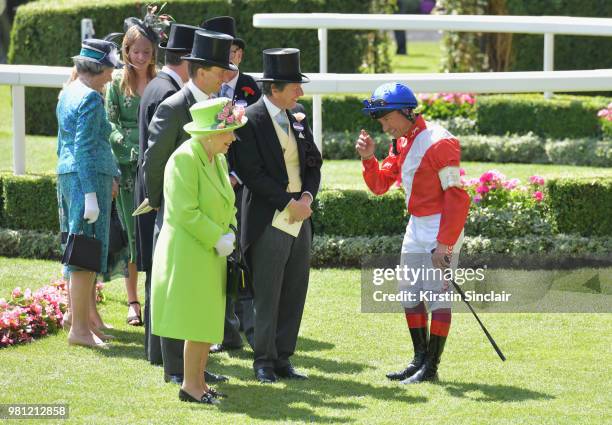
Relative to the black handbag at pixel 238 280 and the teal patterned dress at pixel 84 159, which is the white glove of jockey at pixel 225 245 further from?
the teal patterned dress at pixel 84 159

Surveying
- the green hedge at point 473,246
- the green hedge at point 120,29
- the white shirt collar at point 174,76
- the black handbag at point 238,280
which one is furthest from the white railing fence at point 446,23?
the black handbag at point 238,280

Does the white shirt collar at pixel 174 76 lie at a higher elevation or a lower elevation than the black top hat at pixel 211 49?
lower

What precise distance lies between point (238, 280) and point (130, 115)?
6.44ft

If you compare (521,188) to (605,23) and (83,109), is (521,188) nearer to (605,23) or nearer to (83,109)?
(605,23)

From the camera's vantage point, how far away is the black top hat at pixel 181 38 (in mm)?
6703

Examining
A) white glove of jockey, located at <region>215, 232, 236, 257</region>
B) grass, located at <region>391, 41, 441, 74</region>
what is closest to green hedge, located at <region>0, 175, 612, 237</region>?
white glove of jockey, located at <region>215, 232, 236, 257</region>

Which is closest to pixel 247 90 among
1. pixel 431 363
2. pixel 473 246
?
pixel 431 363

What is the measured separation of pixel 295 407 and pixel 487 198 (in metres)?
3.39

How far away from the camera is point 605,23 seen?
1117 cm

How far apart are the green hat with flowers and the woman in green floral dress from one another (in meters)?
1.57

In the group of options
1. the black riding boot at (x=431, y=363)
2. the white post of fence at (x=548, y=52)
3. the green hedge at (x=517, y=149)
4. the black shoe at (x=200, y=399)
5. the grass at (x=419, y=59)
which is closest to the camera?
the black shoe at (x=200, y=399)

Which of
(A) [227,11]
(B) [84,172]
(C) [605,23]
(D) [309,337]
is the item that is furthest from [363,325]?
(A) [227,11]

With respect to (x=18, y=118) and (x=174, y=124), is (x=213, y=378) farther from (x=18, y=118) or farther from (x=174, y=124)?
(x=18, y=118)

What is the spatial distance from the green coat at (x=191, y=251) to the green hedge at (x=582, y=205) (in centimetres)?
363
